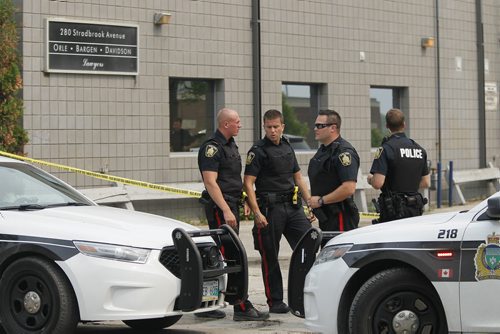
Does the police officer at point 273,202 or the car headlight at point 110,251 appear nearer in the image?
the car headlight at point 110,251

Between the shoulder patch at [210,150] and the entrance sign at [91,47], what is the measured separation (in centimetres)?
697

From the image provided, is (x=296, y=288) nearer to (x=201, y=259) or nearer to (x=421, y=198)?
(x=201, y=259)

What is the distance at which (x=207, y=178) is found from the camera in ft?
30.3

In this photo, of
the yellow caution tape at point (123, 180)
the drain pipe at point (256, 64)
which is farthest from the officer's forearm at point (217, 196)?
the drain pipe at point (256, 64)

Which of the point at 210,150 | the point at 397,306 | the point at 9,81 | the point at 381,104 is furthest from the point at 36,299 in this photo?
the point at 381,104

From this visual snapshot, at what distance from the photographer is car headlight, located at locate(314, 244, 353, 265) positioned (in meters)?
7.18

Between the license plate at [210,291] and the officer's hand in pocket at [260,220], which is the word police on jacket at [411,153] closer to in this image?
the officer's hand in pocket at [260,220]

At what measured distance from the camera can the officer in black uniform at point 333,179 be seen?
8.92 m

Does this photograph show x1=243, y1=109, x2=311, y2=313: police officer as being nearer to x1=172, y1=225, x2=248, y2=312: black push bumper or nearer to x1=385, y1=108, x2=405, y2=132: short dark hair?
x1=172, y1=225, x2=248, y2=312: black push bumper

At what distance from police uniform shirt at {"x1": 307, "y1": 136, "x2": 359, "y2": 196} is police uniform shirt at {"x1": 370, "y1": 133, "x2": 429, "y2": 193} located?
25 centimetres

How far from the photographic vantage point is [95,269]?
7586 millimetres

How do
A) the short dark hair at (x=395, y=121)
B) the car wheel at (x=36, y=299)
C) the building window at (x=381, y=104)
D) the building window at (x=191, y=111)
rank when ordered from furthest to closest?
1. the building window at (x=381, y=104)
2. the building window at (x=191, y=111)
3. the short dark hair at (x=395, y=121)
4. the car wheel at (x=36, y=299)

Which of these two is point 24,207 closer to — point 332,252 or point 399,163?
point 332,252

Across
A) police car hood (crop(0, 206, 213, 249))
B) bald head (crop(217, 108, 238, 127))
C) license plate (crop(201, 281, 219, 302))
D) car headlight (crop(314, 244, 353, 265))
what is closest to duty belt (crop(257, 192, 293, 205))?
bald head (crop(217, 108, 238, 127))
